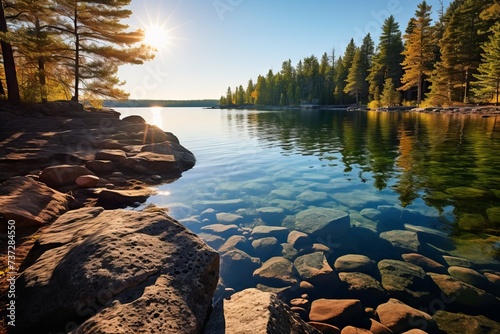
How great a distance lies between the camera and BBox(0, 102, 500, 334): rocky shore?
8.67ft

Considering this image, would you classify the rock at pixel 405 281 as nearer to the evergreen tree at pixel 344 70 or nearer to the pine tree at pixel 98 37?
A: the pine tree at pixel 98 37

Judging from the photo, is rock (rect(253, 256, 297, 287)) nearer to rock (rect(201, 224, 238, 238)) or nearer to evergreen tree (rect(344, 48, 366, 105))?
rock (rect(201, 224, 238, 238))

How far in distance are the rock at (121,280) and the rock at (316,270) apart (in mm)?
1827

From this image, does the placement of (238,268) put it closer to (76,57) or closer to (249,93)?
(76,57)

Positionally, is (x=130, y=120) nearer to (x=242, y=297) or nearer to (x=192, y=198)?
(x=192, y=198)

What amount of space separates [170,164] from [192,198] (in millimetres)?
3982

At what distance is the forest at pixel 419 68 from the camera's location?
37406mm

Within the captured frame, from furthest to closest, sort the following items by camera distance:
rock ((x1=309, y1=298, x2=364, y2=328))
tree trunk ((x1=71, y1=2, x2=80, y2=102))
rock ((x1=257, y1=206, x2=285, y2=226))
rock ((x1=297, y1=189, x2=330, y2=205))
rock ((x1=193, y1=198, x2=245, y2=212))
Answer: tree trunk ((x1=71, y1=2, x2=80, y2=102)) → rock ((x1=297, y1=189, x2=330, y2=205)) → rock ((x1=193, y1=198, x2=245, y2=212)) → rock ((x1=257, y1=206, x2=285, y2=226)) → rock ((x1=309, y1=298, x2=364, y2=328))

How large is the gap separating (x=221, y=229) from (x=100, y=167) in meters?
6.86

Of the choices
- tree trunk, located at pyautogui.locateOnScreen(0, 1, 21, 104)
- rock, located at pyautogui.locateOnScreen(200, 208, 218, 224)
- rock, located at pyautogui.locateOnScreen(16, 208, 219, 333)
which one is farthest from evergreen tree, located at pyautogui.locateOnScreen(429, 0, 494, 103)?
tree trunk, located at pyautogui.locateOnScreen(0, 1, 21, 104)

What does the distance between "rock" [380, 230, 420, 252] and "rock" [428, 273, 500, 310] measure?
0.98 m

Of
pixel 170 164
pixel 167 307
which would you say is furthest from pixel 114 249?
pixel 170 164

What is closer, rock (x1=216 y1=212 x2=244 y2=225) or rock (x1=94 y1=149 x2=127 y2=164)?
rock (x1=216 y1=212 x2=244 y2=225)

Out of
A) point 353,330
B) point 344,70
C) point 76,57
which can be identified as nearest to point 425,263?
point 353,330
